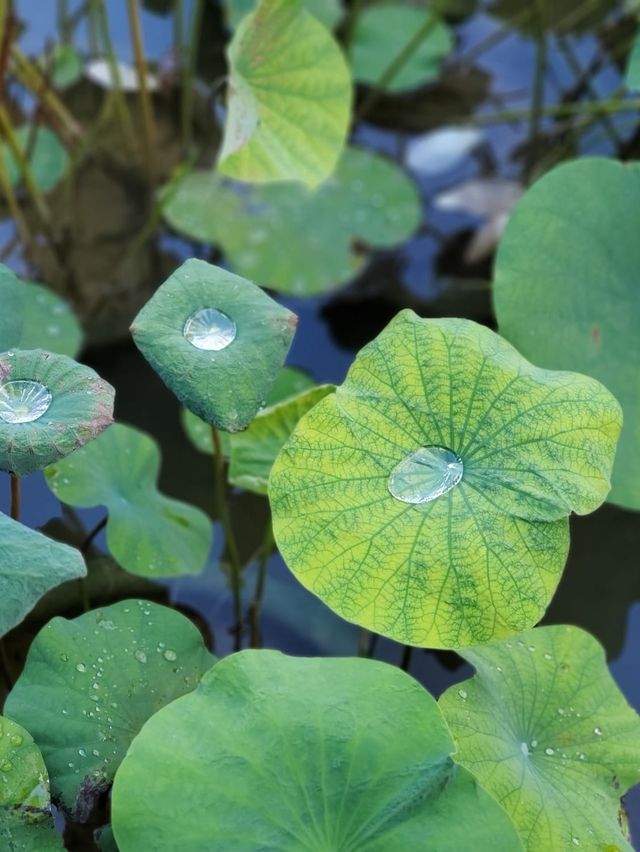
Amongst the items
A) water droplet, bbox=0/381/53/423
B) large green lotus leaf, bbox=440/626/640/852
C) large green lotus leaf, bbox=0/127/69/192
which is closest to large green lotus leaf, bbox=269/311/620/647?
large green lotus leaf, bbox=440/626/640/852

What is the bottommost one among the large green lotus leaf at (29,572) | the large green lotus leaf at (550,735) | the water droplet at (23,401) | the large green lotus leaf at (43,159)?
A: the large green lotus leaf at (550,735)

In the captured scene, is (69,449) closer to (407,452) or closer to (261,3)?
(407,452)

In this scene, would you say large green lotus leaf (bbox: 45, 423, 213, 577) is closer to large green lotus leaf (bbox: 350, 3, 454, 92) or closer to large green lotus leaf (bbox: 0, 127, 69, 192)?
large green lotus leaf (bbox: 0, 127, 69, 192)

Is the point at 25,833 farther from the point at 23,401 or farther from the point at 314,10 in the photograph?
the point at 314,10

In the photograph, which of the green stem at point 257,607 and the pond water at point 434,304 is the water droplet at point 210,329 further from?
the green stem at point 257,607

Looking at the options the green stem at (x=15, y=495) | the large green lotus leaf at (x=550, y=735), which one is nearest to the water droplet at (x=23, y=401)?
the green stem at (x=15, y=495)

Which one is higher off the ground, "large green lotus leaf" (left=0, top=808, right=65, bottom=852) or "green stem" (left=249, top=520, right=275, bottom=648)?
"large green lotus leaf" (left=0, top=808, right=65, bottom=852)
